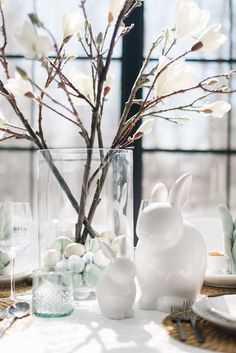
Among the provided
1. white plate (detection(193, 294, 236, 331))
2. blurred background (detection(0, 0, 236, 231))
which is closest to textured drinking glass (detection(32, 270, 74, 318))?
white plate (detection(193, 294, 236, 331))

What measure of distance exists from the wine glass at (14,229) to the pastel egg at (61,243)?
0.25 feet

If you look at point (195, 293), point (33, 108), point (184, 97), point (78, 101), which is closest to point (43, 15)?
point (33, 108)

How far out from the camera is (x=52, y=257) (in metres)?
1.10

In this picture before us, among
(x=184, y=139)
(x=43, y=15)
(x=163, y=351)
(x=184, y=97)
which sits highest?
(x=43, y=15)

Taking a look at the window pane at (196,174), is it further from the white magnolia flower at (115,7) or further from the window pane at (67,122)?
the white magnolia flower at (115,7)

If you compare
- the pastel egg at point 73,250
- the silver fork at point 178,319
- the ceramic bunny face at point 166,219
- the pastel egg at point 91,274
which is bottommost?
the silver fork at point 178,319

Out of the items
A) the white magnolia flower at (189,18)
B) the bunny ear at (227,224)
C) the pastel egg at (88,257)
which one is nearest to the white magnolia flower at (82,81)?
the white magnolia flower at (189,18)

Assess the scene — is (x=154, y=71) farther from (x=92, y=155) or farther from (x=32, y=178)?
(x=32, y=178)

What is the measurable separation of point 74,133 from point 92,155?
1.14 m

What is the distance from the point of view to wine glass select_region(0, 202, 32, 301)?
3.72ft

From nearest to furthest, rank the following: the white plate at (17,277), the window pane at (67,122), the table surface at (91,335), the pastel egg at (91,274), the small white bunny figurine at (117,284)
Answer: the table surface at (91,335)
the small white bunny figurine at (117,284)
the pastel egg at (91,274)
the white plate at (17,277)
the window pane at (67,122)

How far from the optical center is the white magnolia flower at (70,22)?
105cm

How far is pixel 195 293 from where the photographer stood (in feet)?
3.46

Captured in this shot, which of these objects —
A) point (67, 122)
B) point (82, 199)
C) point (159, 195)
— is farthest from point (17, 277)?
point (67, 122)
